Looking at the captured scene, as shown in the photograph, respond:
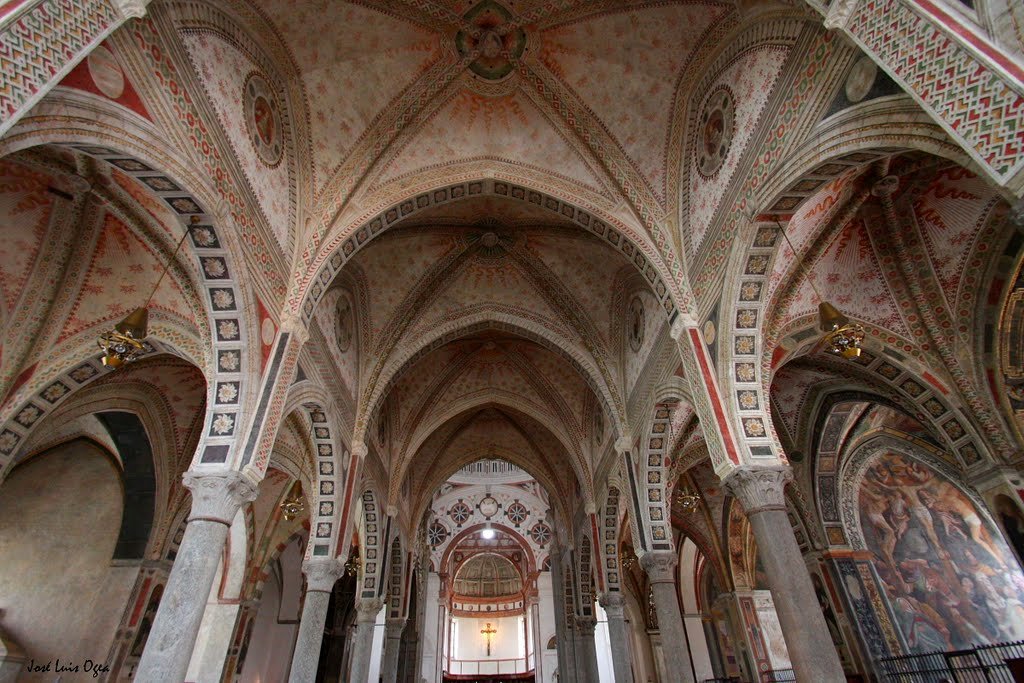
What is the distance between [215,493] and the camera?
20.9ft

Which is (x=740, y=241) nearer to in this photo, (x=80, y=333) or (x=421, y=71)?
(x=421, y=71)

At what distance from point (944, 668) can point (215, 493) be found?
12.6 metres

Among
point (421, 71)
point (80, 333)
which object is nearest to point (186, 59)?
point (421, 71)

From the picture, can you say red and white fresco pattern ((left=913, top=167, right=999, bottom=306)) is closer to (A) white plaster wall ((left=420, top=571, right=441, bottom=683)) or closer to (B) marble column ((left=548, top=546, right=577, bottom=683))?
(B) marble column ((left=548, top=546, right=577, bottom=683))

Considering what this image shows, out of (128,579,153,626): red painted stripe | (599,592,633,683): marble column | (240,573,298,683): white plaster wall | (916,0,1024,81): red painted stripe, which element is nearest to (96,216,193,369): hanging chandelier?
(916,0,1024,81): red painted stripe

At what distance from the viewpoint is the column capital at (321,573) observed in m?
9.69

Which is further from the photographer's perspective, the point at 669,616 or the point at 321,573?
the point at 321,573

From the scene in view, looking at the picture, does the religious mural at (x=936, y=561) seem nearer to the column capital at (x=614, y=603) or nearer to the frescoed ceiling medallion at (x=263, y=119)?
the column capital at (x=614, y=603)

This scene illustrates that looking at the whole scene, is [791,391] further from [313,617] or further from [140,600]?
[140,600]

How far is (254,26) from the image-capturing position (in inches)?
297

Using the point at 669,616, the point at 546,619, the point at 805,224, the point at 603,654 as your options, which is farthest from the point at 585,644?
the point at 805,224

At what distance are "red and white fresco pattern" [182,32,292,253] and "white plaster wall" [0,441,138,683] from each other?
8.56 meters

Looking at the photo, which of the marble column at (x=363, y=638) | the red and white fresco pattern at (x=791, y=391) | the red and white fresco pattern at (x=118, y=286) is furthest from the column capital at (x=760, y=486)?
the marble column at (x=363, y=638)

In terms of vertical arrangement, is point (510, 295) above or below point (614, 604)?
above
